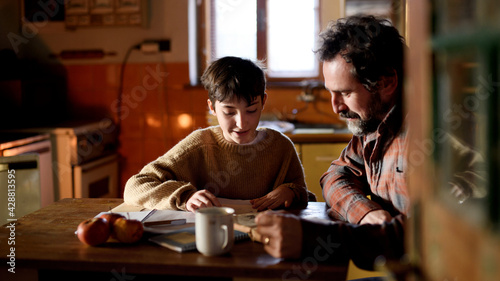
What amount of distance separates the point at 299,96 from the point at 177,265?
98.0 inches

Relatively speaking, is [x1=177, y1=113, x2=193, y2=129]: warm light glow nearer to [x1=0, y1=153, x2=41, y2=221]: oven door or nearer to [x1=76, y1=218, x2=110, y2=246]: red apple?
[x1=0, y1=153, x2=41, y2=221]: oven door

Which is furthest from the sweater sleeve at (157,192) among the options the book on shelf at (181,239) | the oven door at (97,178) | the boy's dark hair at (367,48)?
the oven door at (97,178)

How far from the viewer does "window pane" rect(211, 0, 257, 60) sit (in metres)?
3.52

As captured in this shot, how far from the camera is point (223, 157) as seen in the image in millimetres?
1715

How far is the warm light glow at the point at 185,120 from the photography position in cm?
353

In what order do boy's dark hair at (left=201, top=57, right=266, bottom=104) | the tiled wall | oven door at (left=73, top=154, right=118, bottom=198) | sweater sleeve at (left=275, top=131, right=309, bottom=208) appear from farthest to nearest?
the tiled wall
oven door at (left=73, top=154, right=118, bottom=198)
sweater sleeve at (left=275, top=131, right=309, bottom=208)
boy's dark hair at (left=201, top=57, right=266, bottom=104)

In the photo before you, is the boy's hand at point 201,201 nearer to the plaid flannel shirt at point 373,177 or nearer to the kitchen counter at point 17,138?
the plaid flannel shirt at point 373,177

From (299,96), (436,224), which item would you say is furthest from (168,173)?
(299,96)

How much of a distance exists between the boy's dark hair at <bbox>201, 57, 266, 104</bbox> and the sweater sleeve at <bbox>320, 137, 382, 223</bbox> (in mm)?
351

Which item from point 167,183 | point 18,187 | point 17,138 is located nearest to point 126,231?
point 167,183

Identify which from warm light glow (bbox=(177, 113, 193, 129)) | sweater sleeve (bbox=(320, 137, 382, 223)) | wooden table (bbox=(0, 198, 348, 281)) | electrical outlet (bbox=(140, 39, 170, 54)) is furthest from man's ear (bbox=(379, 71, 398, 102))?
electrical outlet (bbox=(140, 39, 170, 54))

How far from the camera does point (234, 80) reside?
158 cm

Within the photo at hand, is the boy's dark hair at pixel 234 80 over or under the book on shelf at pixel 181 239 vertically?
over

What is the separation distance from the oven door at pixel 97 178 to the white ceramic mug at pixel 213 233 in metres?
2.27
